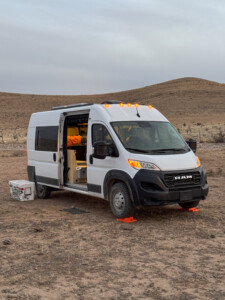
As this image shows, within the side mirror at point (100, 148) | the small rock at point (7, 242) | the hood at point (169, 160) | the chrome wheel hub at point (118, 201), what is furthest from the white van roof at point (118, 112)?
the small rock at point (7, 242)

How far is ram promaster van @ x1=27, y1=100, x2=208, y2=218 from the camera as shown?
7.65 meters

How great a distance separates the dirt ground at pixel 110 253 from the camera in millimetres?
4746

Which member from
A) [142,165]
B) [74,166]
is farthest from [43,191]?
[142,165]

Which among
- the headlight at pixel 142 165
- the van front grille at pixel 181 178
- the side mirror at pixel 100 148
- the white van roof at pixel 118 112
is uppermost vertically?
the white van roof at pixel 118 112

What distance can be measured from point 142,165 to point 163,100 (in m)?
71.3

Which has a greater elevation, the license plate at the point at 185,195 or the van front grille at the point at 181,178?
the van front grille at the point at 181,178

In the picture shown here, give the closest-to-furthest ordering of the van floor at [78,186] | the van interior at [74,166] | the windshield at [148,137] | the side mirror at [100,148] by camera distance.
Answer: the side mirror at [100,148], the windshield at [148,137], the van floor at [78,186], the van interior at [74,166]

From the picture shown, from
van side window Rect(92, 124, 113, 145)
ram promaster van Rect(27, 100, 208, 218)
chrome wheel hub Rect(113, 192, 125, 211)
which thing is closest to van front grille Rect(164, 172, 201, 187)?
ram promaster van Rect(27, 100, 208, 218)

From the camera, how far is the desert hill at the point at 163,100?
64.0 m

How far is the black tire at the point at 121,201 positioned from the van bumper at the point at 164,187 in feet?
1.00

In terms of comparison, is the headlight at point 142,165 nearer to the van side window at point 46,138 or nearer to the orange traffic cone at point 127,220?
the orange traffic cone at point 127,220

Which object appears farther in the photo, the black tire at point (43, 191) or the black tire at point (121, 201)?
the black tire at point (43, 191)

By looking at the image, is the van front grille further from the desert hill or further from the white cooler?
the desert hill

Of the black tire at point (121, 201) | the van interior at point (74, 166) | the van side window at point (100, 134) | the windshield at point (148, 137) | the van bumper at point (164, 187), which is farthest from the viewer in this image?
the van interior at point (74, 166)
